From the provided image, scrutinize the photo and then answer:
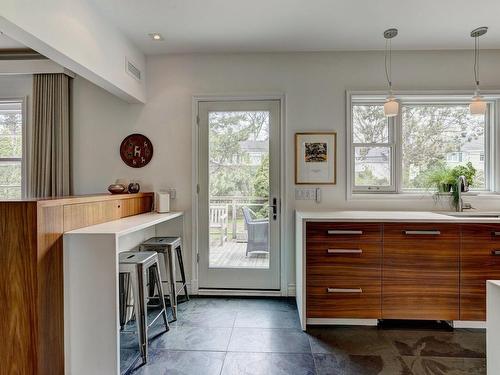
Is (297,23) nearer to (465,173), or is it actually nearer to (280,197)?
(280,197)

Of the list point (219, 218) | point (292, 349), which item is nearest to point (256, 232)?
point (219, 218)

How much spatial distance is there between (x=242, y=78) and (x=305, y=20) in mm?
867

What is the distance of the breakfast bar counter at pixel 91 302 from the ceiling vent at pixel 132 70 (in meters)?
1.70

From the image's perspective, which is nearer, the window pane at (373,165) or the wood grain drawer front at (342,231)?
the wood grain drawer front at (342,231)

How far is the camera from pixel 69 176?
10.1ft

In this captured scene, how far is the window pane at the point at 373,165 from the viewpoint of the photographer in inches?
123

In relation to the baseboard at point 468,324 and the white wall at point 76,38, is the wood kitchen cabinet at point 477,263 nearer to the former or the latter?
the baseboard at point 468,324

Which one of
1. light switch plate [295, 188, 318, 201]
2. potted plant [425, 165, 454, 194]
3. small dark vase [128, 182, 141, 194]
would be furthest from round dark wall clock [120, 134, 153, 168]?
potted plant [425, 165, 454, 194]

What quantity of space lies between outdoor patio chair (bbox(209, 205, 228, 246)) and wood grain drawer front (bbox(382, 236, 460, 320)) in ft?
5.19

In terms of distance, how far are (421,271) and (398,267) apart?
7.3 inches

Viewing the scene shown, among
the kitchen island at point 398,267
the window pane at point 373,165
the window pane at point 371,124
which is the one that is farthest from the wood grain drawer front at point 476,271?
the window pane at point 371,124

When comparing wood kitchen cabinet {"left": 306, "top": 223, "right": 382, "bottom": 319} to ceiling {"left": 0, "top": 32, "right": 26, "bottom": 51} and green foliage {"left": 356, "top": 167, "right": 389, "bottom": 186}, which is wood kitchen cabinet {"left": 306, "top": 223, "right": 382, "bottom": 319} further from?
ceiling {"left": 0, "top": 32, "right": 26, "bottom": 51}

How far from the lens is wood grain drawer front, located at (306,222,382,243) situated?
7.71 feet

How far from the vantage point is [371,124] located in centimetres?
312
